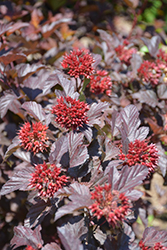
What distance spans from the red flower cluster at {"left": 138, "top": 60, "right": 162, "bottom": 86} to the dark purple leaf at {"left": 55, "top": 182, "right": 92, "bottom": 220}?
1.06 m

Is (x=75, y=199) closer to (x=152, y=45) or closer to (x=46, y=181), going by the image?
(x=46, y=181)

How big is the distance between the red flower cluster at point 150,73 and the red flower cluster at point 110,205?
1.02 meters

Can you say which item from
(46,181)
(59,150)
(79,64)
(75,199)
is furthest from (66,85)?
(75,199)

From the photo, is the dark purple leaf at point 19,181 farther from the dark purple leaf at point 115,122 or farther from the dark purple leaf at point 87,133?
the dark purple leaf at point 115,122

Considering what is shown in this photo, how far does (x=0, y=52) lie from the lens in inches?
70.2

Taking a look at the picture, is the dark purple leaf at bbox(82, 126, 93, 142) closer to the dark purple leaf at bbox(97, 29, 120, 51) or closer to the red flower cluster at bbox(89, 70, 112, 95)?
the red flower cluster at bbox(89, 70, 112, 95)

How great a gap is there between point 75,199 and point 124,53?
1.53 meters

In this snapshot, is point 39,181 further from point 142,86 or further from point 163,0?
point 163,0

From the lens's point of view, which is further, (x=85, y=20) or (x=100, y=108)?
(x=85, y=20)

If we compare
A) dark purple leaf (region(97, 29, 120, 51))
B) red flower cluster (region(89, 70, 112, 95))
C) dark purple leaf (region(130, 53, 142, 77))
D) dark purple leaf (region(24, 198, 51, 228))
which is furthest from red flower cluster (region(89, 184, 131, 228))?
dark purple leaf (region(97, 29, 120, 51))

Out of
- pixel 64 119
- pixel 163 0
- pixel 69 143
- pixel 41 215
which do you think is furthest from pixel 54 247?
pixel 163 0

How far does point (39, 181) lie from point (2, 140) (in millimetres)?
884

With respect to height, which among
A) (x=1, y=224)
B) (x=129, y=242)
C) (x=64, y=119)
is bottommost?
(x=1, y=224)

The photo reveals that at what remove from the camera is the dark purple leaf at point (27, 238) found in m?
1.24
